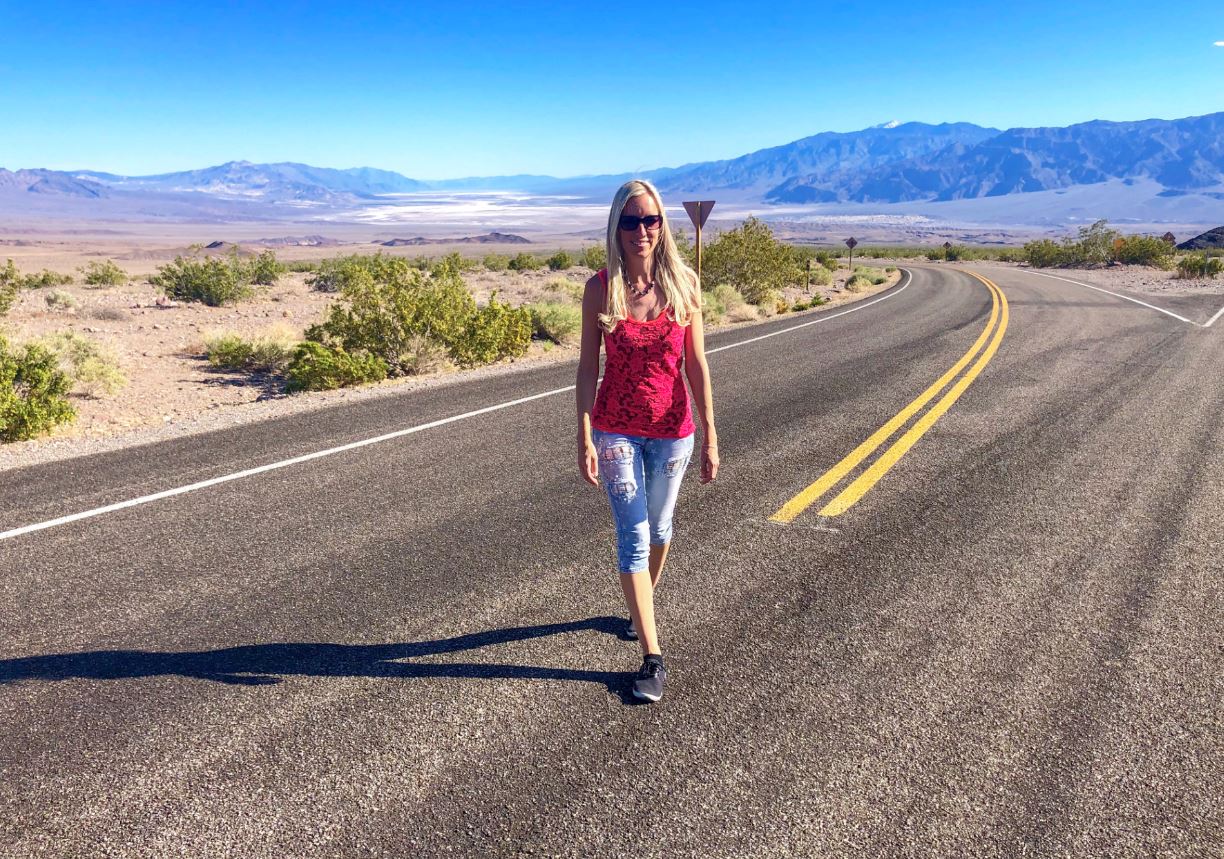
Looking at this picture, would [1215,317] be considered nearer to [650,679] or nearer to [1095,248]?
[650,679]

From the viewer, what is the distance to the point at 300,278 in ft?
109

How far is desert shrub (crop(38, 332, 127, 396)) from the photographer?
11016mm

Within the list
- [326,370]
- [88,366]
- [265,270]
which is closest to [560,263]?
[265,270]

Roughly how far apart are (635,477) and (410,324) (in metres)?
9.50

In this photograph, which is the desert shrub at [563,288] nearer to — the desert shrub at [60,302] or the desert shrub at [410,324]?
the desert shrub at [410,324]

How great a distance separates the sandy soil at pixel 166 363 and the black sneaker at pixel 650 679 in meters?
6.13

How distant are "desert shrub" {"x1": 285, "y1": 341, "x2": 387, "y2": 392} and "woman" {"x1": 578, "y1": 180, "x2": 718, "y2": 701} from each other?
8.25m

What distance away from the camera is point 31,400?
27.0 ft

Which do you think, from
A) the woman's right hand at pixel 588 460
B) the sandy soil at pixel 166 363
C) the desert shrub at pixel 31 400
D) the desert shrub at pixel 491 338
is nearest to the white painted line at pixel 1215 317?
the sandy soil at pixel 166 363

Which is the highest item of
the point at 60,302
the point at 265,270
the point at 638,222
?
the point at 638,222

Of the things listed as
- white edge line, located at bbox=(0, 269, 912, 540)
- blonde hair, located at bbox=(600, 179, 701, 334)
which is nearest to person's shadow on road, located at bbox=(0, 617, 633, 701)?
blonde hair, located at bbox=(600, 179, 701, 334)

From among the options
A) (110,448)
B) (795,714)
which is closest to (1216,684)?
→ (795,714)

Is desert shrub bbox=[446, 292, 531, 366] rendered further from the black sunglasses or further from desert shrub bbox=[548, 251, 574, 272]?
desert shrub bbox=[548, 251, 574, 272]

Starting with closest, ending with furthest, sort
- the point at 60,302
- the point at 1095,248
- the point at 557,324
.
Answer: the point at 557,324, the point at 60,302, the point at 1095,248
